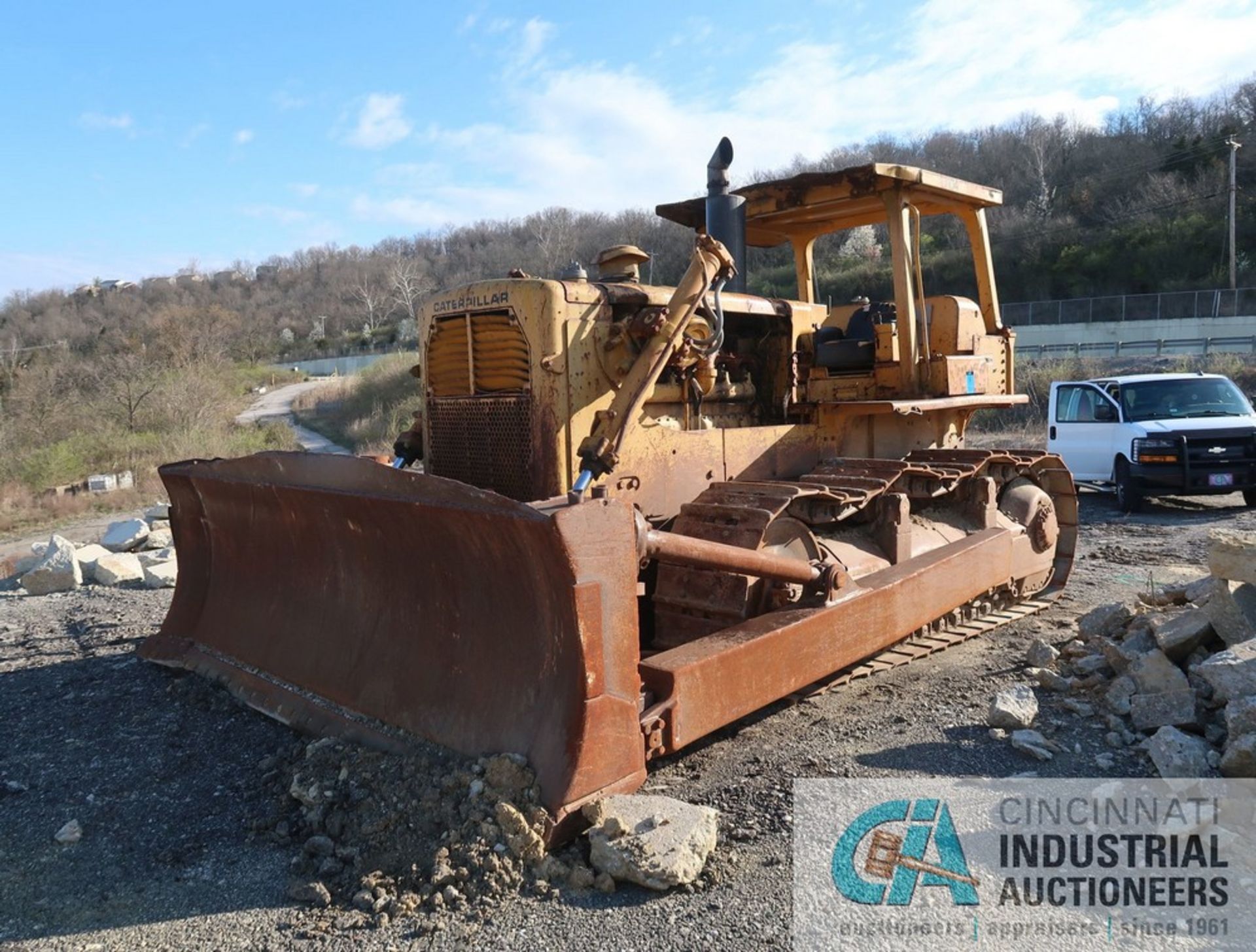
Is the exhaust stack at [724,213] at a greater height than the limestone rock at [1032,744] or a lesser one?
greater

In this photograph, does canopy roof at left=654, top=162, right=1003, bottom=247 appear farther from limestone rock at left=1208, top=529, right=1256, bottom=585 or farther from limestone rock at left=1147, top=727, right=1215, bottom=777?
limestone rock at left=1147, top=727, right=1215, bottom=777

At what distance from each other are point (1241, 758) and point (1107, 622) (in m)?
1.93

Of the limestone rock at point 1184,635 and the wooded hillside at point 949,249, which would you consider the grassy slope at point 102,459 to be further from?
the limestone rock at point 1184,635

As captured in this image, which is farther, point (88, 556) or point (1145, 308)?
point (1145, 308)

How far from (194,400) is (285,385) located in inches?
1268

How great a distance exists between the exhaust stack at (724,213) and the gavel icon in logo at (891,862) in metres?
3.67

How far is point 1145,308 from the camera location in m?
34.7

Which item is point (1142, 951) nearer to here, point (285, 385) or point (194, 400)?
point (194, 400)

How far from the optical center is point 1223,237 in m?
39.3

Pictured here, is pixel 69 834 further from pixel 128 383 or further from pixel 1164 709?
pixel 128 383

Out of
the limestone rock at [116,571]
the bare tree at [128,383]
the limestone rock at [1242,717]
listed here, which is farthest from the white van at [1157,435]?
the bare tree at [128,383]

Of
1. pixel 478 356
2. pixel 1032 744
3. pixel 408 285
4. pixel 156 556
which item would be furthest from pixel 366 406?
pixel 1032 744

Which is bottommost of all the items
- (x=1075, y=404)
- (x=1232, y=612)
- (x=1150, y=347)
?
(x=1232, y=612)

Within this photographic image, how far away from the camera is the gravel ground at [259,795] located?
3.02m
